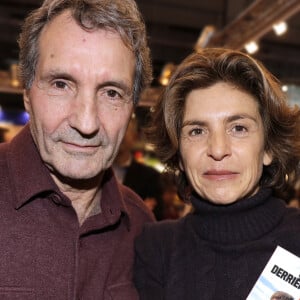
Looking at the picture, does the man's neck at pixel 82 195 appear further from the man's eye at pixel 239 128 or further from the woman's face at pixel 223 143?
the man's eye at pixel 239 128

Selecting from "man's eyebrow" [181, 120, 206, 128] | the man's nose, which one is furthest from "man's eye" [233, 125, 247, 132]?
the man's nose

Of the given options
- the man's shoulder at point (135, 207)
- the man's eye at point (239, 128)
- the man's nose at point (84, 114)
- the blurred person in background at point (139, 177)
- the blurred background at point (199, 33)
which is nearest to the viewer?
the man's nose at point (84, 114)

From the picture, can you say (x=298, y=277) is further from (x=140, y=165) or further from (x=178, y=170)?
(x=140, y=165)

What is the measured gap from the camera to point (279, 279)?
1.70 metres

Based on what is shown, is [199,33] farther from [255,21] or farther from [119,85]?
[119,85]

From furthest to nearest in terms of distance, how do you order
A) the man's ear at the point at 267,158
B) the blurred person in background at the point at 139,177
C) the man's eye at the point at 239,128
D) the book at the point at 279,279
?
the blurred person in background at the point at 139,177
the man's ear at the point at 267,158
the man's eye at the point at 239,128
the book at the point at 279,279

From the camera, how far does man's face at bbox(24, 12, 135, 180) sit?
1.58 metres

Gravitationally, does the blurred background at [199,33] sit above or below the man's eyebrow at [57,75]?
above

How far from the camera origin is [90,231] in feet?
5.83

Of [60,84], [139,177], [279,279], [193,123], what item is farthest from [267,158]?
[139,177]

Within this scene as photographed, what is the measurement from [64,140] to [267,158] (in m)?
0.84

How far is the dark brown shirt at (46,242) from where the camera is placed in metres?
1.58

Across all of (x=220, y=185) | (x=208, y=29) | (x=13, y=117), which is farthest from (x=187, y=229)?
(x=13, y=117)

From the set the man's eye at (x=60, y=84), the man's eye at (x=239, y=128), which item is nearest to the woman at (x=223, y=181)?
the man's eye at (x=239, y=128)
